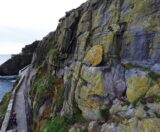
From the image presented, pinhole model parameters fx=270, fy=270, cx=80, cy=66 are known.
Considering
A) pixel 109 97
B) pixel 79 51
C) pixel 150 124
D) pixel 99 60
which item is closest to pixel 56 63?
pixel 79 51

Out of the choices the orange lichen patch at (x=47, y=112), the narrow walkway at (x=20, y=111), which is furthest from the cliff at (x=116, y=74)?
the narrow walkway at (x=20, y=111)

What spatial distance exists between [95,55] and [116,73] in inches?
80.8

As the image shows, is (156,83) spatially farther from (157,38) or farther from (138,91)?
(157,38)

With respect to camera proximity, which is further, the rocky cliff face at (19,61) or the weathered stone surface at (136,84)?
the rocky cliff face at (19,61)

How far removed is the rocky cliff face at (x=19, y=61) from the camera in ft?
272

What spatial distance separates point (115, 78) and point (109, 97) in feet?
3.19

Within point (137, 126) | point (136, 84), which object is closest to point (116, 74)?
point (136, 84)

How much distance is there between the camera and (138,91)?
38.2 feet

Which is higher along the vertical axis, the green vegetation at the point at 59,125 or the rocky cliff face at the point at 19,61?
the rocky cliff face at the point at 19,61

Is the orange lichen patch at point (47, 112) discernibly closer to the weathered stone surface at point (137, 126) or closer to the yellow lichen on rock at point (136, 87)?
the weathered stone surface at point (137, 126)

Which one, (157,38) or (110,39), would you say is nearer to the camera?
(157,38)

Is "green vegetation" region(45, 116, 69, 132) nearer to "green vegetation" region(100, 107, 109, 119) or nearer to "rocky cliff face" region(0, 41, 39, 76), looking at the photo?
"green vegetation" region(100, 107, 109, 119)

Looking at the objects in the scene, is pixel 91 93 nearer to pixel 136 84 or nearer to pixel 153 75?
pixel 136 84

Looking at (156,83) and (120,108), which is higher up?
(156,83)
